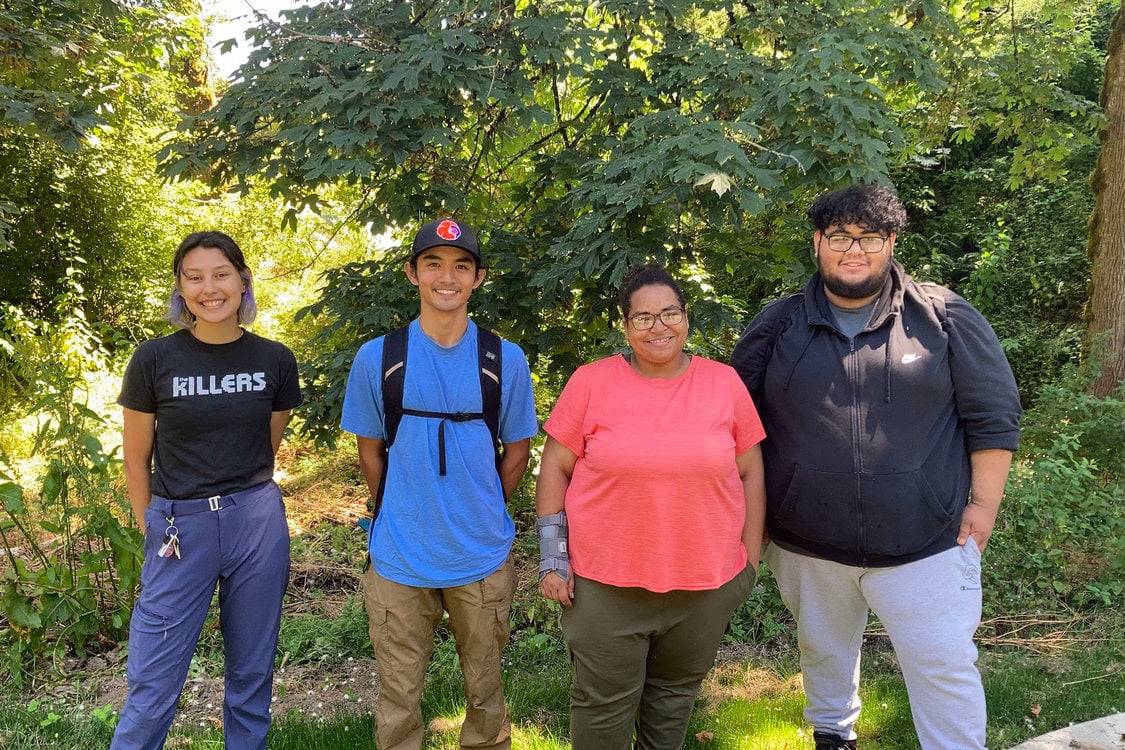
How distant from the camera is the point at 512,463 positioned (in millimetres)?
2721

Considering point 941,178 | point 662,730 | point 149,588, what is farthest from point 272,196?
point 941,178

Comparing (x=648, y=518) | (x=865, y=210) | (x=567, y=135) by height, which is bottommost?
(x=648, y=518)

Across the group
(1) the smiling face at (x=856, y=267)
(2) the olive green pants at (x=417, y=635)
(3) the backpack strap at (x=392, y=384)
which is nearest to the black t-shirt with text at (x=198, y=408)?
(3) the backpack strap at (x=392, y=384)

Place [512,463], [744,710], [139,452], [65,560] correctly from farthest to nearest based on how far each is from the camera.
→ [65,560]
[744,710]
[512,463]
[139,452]

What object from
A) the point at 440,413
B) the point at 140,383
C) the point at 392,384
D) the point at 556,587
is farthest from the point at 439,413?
the point at 140,383

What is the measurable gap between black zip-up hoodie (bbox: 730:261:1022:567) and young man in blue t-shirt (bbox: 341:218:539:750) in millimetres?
993

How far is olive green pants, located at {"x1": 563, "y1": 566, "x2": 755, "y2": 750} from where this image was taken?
2.38 m

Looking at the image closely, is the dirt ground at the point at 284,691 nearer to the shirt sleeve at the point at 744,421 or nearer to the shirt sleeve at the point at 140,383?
the shirt sleeve at the point at 140,383

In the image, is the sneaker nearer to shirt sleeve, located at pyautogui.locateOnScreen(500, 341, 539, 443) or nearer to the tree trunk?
shirt sleeve, located at pyautogui.locateOnScreen(500, 341, 539, 443)

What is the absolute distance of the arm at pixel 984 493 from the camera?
242 cm

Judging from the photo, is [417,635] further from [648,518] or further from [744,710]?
[744,710]

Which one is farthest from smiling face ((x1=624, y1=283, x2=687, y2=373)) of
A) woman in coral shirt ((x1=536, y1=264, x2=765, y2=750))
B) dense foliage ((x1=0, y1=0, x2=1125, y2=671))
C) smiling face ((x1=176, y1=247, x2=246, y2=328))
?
smiling face ((x1=176, y1=247, x2=246, y2=328))

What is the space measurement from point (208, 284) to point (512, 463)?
1196mm

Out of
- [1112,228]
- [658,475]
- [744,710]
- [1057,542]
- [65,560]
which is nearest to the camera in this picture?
[658,475]
